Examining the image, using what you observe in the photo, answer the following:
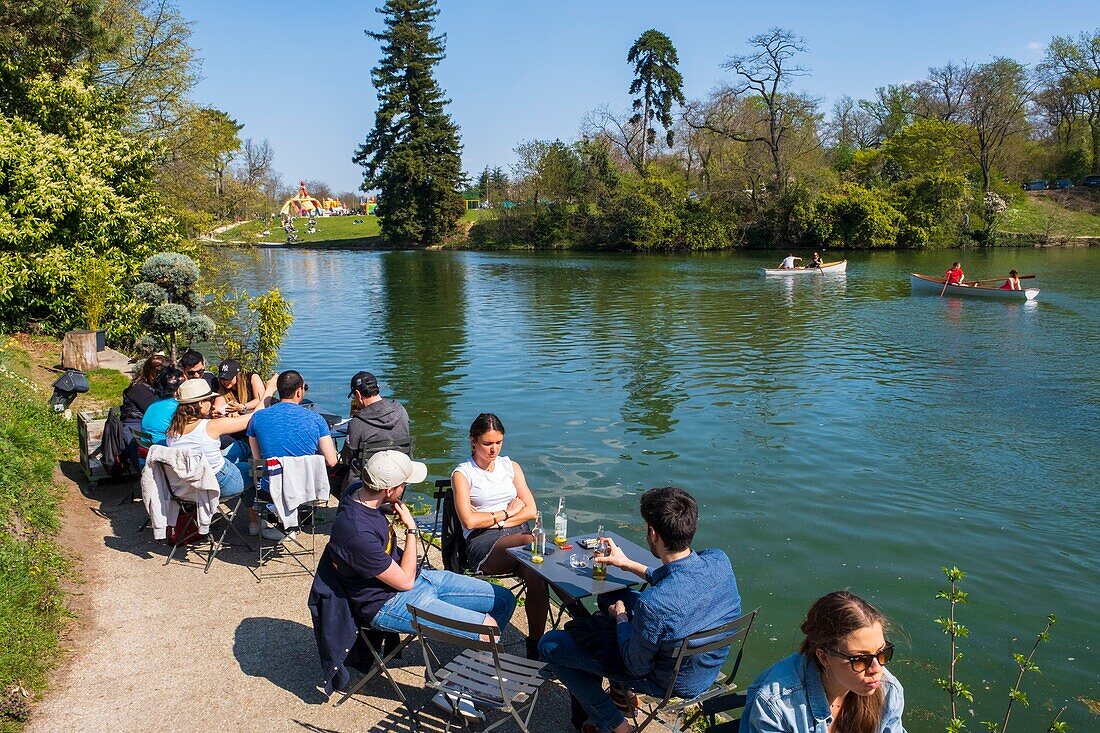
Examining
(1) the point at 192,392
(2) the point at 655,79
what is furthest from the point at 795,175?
(1) the point at 192,392

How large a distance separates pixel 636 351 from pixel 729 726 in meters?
16.8

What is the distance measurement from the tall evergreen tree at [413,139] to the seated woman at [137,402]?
65.3m

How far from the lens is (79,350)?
13.4 meters

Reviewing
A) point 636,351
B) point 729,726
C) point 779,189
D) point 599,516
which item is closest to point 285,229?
point 779,189

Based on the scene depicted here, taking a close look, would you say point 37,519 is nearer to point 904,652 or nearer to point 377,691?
point 377,691

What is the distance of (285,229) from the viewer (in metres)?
85.2

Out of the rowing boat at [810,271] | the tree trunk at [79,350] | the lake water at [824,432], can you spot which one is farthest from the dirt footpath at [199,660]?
the rowing boat at [810,271]

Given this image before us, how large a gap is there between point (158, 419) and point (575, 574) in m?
4.43

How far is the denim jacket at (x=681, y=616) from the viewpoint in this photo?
378cm

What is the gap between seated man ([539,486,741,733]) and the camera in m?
3.80

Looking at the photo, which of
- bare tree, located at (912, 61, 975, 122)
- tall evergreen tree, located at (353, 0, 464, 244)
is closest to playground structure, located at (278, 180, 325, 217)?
tall evergreen tree, located at (353, 0, 464, 244)

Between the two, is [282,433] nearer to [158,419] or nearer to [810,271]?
[158,419]

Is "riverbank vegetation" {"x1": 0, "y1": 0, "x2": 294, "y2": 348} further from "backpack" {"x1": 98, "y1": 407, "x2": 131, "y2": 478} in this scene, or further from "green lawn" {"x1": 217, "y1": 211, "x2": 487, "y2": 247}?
"green lawn" {"x1": 217, "y1": 211, "x2": 487, "y2": 247}

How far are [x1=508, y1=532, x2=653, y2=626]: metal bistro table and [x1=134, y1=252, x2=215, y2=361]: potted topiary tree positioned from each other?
10513 mm
